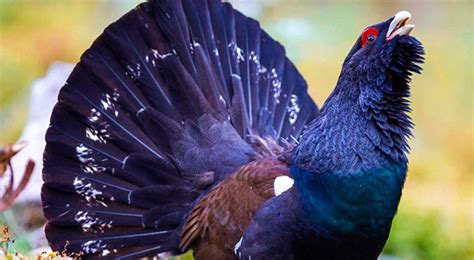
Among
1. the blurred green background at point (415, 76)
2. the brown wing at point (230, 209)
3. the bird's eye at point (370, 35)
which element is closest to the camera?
the bird's eye at point (370, 35)

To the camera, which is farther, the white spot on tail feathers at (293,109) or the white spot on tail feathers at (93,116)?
the white spot on tail feathers at (293,109)

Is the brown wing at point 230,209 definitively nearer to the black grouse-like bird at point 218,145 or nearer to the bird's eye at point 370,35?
the black grouse-like bird at point 218,145

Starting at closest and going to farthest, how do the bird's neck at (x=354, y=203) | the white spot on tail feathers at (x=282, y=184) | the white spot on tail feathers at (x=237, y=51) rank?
the bird's neck at (x=354, y=203) < the white spot on tail feathers at (x=282, y=184) < the white spot on tail feathers at (x=237, y=51)

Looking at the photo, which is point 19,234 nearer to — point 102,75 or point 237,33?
point 102,75

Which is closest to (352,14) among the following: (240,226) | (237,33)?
(237,33)

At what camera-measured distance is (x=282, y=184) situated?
197 inches

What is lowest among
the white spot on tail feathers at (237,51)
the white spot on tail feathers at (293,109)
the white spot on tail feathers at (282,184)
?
the white spot on tail feathers at (282,184)

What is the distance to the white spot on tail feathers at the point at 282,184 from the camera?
4.96 m

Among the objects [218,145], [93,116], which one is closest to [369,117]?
[218,145]

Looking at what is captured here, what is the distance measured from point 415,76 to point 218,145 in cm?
1005

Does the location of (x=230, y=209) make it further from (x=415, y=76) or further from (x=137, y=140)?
(x=415, y=76)

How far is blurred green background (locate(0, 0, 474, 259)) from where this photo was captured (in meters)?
8.73

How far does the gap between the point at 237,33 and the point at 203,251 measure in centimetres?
160

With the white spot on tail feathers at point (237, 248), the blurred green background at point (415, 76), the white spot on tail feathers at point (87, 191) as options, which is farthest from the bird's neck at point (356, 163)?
the blurred green background at point (415, 76)
